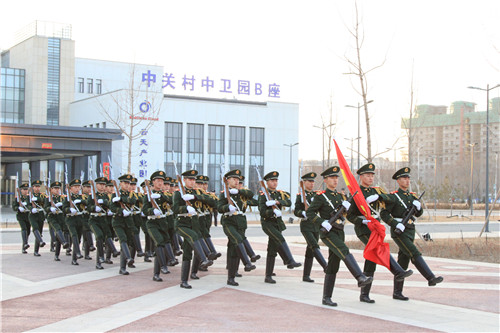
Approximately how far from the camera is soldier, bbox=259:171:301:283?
446 inches

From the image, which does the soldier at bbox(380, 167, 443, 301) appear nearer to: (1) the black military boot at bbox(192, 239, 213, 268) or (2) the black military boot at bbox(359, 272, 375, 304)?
(2) the black military boot at bbox(359, 272, 375, 304)

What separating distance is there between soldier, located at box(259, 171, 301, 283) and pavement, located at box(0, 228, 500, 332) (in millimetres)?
445

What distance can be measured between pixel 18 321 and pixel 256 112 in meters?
54.9

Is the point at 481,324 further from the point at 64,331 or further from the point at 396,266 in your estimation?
the point at 64,331

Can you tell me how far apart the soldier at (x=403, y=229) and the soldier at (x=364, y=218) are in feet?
0.47

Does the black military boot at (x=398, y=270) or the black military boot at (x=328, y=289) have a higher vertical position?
the black military boot at (x=398, y=270)

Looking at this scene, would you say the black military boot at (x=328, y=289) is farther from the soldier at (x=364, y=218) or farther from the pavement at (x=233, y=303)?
the soldier at (x=364, y=218)

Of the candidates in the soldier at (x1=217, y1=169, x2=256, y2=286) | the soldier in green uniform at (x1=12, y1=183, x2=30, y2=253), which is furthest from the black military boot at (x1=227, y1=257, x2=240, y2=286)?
the soldier in green uniform at (x1=12, y1=183, x2=30, y2=253)

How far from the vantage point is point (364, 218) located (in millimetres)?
9586

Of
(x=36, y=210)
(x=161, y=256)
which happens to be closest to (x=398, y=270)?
(x=161, y=256)

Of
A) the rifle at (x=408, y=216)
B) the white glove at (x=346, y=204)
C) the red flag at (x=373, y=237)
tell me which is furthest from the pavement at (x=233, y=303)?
the white glove at (x=346, y=204)

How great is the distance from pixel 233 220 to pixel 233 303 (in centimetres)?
227

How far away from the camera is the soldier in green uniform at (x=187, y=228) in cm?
1072

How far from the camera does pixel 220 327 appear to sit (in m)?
7.64
